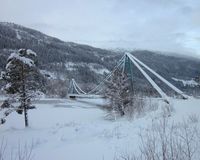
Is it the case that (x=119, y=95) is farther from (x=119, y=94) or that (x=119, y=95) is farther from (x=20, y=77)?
(x=20, y=77)

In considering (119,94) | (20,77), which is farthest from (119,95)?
(20,77)

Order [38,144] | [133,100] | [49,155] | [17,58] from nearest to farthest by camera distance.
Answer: [49,155] < [38,144] < [17,58] < [133,100]

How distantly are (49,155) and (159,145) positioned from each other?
328 cm

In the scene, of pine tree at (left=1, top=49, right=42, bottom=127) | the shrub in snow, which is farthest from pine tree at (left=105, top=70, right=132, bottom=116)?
pine tree at (left=1, top=49, right=42, bottom=127)

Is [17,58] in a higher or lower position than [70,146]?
higher

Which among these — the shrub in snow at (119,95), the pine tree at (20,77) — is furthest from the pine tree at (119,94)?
the pine tree at (20,77)

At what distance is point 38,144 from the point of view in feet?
36.1

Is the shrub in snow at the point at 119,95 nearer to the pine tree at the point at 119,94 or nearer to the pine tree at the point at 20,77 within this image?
the pine tree at the point at 119,94

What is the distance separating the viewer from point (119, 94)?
1356 inches

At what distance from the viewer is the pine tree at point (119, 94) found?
1356 inches

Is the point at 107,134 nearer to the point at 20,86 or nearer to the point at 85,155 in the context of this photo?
the point at 85,155

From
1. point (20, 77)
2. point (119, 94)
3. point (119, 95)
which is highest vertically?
point (20, 77)

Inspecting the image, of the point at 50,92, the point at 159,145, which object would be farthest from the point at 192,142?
the point at 50,92

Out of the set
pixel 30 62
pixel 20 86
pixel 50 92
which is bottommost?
pixel 50 92
